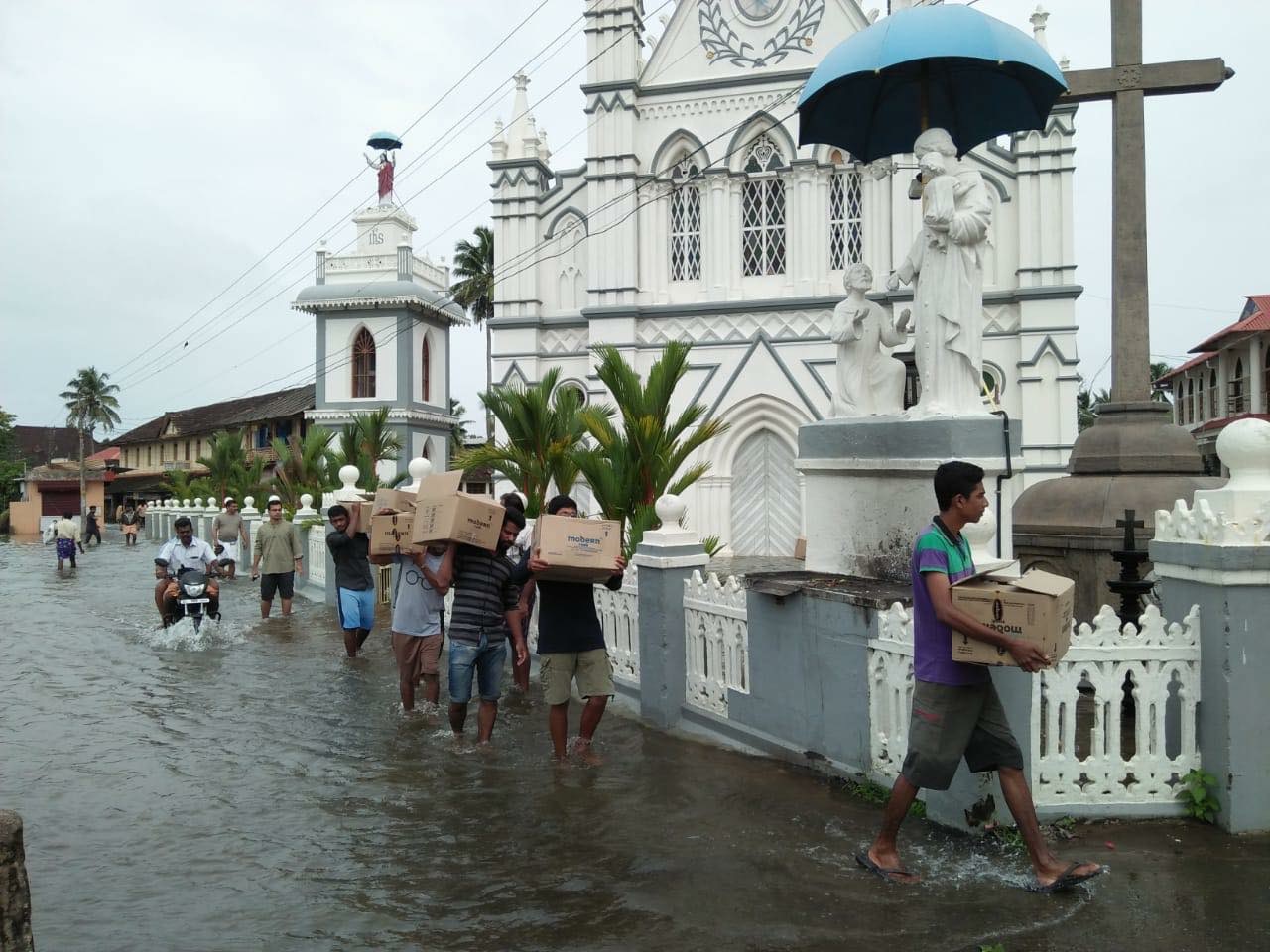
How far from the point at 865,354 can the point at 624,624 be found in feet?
9.29

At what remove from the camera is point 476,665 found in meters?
6.57

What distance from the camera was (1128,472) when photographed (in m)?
9.02

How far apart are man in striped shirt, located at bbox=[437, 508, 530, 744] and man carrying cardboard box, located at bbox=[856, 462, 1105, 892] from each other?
2991 mm

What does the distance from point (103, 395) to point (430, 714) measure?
58.1 m

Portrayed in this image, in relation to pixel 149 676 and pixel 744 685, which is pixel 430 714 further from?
pixel 149 676

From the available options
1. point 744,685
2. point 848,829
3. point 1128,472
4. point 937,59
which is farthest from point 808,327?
point 848,829

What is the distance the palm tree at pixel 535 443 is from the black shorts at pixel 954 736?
7.89 meters

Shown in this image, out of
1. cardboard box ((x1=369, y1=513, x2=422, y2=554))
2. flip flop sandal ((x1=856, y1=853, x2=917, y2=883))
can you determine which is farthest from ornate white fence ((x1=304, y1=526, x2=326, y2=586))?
flip flop sandal ((x1=856, y1=853, x2=917, y2=883))

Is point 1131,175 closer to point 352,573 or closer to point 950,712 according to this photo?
point 950,712

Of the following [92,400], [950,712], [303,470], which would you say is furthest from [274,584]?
[92,400]

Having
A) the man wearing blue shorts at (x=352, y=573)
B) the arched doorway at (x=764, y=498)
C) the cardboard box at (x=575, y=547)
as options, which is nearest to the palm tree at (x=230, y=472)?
the arched doorway at (x=764, y=498)

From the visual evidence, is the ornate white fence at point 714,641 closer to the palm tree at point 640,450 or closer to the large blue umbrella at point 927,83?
the palm tree at point 640,450

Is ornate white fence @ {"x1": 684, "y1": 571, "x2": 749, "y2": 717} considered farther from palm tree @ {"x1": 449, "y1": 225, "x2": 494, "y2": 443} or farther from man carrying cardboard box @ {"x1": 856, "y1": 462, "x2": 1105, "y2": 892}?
palm tree @ {"x1": 449, "y1": 225, "x2": 494, "y2": 443}

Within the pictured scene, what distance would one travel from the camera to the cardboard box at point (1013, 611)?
387 centimetres
